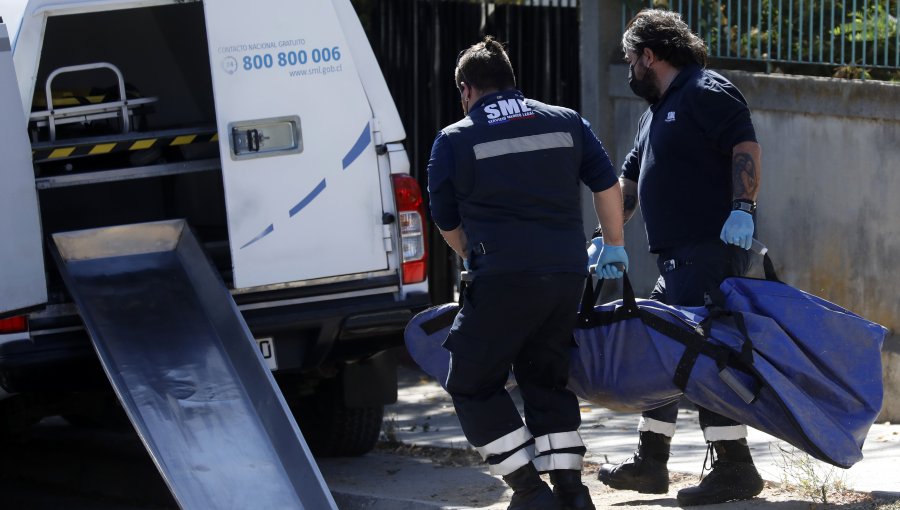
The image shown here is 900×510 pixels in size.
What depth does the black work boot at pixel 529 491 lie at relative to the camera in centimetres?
480

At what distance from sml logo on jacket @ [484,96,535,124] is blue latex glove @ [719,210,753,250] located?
0.83 meters

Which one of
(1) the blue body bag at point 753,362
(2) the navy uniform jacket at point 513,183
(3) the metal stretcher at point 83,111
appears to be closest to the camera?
(1) the blue body bag at point 753,362

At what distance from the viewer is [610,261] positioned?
5.05 m

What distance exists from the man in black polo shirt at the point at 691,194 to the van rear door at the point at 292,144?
1.24m

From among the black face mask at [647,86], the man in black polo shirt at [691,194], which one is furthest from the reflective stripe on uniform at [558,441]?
the black face mask at [647,86]

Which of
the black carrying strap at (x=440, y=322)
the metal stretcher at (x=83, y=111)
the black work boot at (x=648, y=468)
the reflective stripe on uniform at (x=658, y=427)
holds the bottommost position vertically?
the black work boot at (x=648, y=468)

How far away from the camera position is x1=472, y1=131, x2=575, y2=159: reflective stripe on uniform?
472 centimetres

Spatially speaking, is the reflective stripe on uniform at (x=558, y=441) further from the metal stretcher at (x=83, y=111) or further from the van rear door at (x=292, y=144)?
the metal stretcher at (x=83, y=111)

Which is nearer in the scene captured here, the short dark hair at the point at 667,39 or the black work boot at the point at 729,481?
the black work boot at the point at 729,481

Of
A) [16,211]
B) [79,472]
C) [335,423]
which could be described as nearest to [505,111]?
[16,211]

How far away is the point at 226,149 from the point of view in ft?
18.4

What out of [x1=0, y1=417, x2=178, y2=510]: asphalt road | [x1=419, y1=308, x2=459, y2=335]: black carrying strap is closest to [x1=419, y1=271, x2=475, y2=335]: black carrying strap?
[x1=419, y1=308, x2=459, y2=335]: black carrying strap

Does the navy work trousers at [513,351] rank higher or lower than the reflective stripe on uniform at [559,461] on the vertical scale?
higher

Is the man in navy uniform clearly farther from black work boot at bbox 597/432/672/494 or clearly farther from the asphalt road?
the asphalt road
